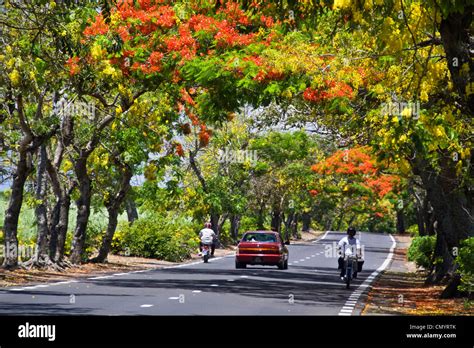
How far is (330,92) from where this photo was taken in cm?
2205

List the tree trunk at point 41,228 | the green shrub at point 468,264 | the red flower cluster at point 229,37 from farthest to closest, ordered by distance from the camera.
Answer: the tree trunk at point 41,228, the red flower cluster at point 229,37, the green shrub at point 468,264

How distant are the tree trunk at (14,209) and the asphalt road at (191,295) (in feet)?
10.5

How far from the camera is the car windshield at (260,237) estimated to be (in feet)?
126

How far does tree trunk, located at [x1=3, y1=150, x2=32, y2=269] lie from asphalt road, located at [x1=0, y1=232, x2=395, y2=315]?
126 inches

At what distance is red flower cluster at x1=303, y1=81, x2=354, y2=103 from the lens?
2170 centimetres

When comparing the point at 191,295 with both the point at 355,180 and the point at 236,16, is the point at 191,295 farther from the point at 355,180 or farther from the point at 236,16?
the point at 355,180

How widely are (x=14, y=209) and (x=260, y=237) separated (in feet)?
35.7

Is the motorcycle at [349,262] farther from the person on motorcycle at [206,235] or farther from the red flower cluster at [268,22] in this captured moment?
the person on motorcycle at [206,235]

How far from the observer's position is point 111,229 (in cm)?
4047

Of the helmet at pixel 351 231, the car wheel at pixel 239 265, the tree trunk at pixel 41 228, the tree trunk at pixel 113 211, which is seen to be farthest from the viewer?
the tree trunk at pixel 113 211

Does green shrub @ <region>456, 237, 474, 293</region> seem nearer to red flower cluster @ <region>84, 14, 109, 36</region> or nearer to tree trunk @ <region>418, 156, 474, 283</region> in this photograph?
tree trunk @ <region>418, 156, 474, 283</region>

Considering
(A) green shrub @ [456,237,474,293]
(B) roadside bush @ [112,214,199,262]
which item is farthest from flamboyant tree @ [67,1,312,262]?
(B) roadside bush @ [112,214,199,262]

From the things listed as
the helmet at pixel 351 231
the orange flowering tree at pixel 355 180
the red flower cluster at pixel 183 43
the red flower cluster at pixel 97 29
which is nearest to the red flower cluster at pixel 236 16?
the red flower cluster at pixel 183 43

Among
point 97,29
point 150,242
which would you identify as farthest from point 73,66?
point 150,242
